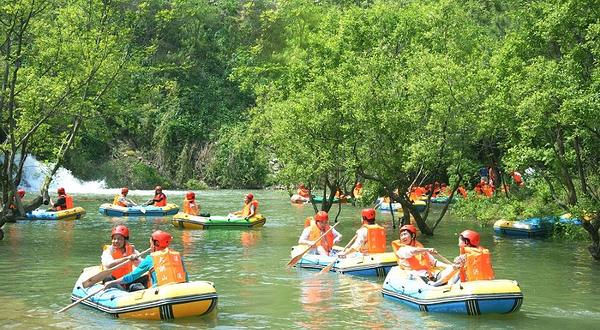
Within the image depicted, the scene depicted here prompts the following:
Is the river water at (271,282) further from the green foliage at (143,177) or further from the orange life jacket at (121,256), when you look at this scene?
the green foliage at (143,177)

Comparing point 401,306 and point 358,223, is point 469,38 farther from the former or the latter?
point 401,306

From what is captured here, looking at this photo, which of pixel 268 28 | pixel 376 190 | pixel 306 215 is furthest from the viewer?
pixel 268 28

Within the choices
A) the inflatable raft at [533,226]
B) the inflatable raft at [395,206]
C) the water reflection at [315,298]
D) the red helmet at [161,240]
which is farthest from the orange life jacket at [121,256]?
the inflatable raft at [395,206]

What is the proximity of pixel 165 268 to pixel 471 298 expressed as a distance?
4.41 metres

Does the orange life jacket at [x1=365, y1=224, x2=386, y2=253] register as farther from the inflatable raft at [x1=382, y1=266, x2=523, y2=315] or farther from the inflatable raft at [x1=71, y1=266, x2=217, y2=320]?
the inflatable raft at [x1=71, y1=266, x2=217, y2=320]

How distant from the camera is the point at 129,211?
98.2ft

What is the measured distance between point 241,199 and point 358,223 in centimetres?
1369

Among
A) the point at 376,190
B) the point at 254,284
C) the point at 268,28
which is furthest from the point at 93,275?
the point at 268,28

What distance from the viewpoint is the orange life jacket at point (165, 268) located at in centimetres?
1156

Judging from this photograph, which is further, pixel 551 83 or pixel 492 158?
pixel 492 158

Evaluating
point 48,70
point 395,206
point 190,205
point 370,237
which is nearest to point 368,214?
point 370,237

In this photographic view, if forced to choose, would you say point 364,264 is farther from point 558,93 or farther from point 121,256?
point 121,256

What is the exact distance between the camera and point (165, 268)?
1158 cm

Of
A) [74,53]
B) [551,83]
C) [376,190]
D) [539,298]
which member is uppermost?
[74,53]
